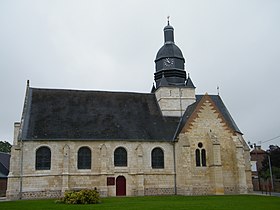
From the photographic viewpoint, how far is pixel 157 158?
1257 inches

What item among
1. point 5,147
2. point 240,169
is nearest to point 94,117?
point 240,169

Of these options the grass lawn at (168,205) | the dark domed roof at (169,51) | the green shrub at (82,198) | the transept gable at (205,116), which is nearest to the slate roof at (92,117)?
the transept gable at (205,116)

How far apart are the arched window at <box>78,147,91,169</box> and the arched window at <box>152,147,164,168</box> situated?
5.89 m

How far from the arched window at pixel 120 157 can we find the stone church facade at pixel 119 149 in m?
0.09

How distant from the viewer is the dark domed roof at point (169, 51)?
36.5 meters

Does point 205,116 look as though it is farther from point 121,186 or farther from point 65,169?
point 65,169

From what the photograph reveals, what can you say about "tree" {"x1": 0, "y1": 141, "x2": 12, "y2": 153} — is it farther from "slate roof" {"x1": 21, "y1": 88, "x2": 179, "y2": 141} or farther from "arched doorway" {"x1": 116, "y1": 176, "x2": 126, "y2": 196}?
"arched doorway" {"x1": 116, "y1": 176, "x2": 126, "y2": 196}

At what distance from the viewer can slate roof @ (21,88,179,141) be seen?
30391mm

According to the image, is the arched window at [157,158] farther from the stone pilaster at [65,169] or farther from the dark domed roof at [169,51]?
the dark domed roof at [169,51]

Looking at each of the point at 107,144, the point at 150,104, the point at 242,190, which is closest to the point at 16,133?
the point at 107,144

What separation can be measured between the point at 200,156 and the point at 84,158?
34.6 feet

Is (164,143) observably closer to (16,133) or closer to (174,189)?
(174,189)

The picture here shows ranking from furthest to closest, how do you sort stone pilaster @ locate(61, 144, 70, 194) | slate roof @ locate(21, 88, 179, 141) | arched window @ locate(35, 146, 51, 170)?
slate roof @ locate(21, 88, 179, 141) < arched window @ locate(35, 146, 51, 170) < stone pilaster @ locate(61, 144, 70, 194)

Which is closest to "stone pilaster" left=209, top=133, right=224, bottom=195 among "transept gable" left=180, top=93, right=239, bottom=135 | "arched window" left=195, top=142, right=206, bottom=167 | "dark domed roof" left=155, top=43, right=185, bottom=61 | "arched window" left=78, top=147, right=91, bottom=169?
"arched window" left=195, top=142, right=206, bottom=167
